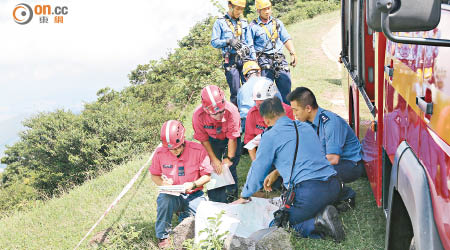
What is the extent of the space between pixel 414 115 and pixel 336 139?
2698mm

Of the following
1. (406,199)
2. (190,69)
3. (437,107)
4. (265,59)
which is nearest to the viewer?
(437,107)

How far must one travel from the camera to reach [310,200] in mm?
4316

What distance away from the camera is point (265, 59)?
755cm

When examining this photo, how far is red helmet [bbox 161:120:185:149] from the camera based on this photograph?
16.3ft

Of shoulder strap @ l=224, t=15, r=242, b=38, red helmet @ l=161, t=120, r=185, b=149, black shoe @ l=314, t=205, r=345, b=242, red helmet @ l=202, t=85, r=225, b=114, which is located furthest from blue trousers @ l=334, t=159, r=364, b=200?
shoulder strap @ l=224, t=15, r=242, b=38

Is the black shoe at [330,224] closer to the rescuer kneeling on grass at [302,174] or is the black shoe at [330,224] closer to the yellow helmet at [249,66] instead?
the rescuer kneeling on grass at [302,174]

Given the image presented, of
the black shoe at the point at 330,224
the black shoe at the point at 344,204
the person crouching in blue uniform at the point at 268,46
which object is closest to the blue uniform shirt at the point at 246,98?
the person crouching in blue uniform at the point at 268,46

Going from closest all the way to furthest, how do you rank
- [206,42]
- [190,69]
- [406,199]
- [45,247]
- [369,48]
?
[406,199] < [369,48] < [45,247] < [190,69] < [206,42]

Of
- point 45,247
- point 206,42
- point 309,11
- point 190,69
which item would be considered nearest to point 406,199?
point 45,247

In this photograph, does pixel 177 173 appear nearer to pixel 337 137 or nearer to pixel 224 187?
pixel 224 187

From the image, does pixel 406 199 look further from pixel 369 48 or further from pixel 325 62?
pixel 325 62

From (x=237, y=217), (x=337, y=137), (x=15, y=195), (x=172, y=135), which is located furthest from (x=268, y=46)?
(x=15, y=195)

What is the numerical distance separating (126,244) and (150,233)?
0.38 metres

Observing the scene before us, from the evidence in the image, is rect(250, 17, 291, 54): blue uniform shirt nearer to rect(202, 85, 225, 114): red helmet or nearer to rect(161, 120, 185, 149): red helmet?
rect(202, 85, 225, 114): red helmet
